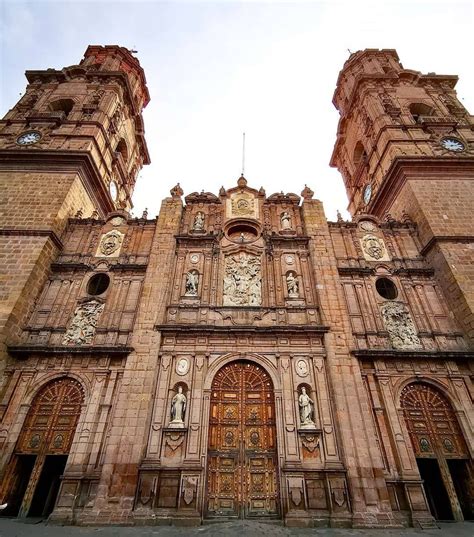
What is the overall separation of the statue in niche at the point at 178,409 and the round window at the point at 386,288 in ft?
31.2

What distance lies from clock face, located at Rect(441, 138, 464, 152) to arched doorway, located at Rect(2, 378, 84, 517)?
22.4m

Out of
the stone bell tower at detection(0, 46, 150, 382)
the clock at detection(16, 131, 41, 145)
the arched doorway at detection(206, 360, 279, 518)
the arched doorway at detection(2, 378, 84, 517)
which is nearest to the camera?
the arched doorway at detection(206, 360, 279, 518)

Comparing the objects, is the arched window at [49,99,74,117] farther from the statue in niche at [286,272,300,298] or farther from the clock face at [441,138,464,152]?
the clock face at [441,138,464,152]

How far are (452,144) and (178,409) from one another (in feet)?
67.9

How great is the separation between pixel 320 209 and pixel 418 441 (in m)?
10.8

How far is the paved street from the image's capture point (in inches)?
357

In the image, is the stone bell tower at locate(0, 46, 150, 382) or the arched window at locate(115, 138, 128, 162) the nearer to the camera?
the stone bell tower at locate(0, 46, 150, 382)

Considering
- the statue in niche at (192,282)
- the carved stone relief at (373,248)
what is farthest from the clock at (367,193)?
the statue in niche at (192,282)

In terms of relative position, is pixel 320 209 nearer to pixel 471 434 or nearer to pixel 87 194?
pixel 471 434

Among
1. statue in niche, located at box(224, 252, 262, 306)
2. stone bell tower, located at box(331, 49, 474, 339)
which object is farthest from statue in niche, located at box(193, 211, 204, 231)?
stone bell tower, located at box(331, 49, 474, 339)

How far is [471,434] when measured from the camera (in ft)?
39.6

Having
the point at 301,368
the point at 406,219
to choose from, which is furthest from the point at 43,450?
the point at 406,219

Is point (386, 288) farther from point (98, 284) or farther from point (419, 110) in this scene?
point (419, 110)

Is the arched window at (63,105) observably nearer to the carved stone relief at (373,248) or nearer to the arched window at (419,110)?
the carved stone relief at (373,248)
